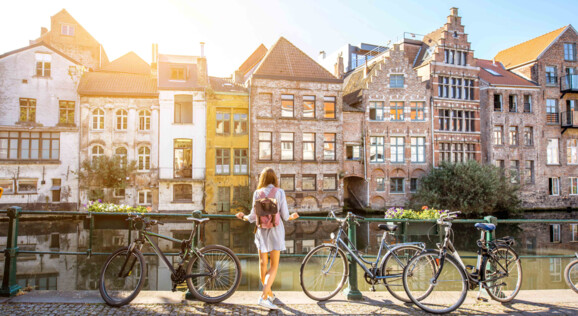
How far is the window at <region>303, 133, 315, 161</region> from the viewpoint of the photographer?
28.0 m

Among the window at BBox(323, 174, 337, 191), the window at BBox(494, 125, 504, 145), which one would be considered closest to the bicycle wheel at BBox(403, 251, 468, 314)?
the window at BBox(323, 174, 337, 191)

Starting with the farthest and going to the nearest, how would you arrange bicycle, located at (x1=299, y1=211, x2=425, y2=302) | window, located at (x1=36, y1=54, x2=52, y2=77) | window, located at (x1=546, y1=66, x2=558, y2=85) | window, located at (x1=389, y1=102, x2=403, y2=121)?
window, located at (x1=546, y1=66, x2=558, y2=85) < window, located at (x1=389, y1=102, x2=403, y2=121) < window, located at (x1=36, y1=54, x2=52, y2=77) < bicycle, located at (x1=299, y1=211, x2=425, y2=302)

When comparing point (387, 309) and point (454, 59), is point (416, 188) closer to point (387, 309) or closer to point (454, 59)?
point (454, 59)

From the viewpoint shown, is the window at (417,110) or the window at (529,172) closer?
the window at (417,110)

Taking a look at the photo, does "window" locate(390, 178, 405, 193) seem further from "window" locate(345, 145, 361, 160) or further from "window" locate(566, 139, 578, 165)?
"window" locate(566, 139, 578, 165)

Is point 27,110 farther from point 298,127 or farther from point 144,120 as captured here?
point 298,127

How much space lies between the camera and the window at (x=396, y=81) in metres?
29.5

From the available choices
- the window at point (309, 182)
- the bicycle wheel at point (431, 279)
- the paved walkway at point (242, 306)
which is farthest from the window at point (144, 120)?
the bicycle wheel at point (431, 279)

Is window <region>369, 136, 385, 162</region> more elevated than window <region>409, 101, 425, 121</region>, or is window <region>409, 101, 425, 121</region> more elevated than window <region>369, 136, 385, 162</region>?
Result: window <region>409, 101, 425, 121</region>

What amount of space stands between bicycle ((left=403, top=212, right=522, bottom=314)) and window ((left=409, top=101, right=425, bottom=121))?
25943mm

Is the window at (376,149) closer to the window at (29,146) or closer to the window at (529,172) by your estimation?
the window at (529,172)

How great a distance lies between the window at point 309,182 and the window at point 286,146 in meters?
1.91

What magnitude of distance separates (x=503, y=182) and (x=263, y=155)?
1756 centimetres

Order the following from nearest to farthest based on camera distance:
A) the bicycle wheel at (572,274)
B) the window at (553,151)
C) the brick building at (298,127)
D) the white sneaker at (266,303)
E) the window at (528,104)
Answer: the white sneaker at (266,303), the bicycle wheel at (572,274), the brick building at (298,127), the window at (528,104), the window at (553,151)
